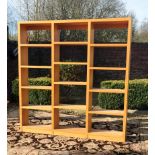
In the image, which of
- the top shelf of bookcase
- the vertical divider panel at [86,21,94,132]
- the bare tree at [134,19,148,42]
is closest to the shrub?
the top shelf of bookcase

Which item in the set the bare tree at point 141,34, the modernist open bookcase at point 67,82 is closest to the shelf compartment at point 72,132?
the modernist open bookcase at point 67,82

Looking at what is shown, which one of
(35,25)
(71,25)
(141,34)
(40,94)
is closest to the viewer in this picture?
(71,25)

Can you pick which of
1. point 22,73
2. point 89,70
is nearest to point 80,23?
point 89,70

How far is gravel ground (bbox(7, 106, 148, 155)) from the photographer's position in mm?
3905

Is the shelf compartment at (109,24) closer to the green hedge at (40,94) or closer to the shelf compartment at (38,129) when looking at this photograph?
the shelf compartment at (38,129)

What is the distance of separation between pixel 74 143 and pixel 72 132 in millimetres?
357

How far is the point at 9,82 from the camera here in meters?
8.04

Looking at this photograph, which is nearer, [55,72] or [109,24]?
[109,24]

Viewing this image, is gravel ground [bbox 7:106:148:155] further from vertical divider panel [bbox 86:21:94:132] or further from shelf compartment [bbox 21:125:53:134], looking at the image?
vertical divider panel [bbox 86:21:94:132]

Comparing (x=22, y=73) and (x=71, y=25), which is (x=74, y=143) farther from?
(x=71, y=25)

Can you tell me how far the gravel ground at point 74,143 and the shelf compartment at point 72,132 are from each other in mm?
93

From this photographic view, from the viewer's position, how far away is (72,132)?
457 cm

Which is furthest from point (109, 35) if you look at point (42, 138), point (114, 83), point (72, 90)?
point (42, 138)
